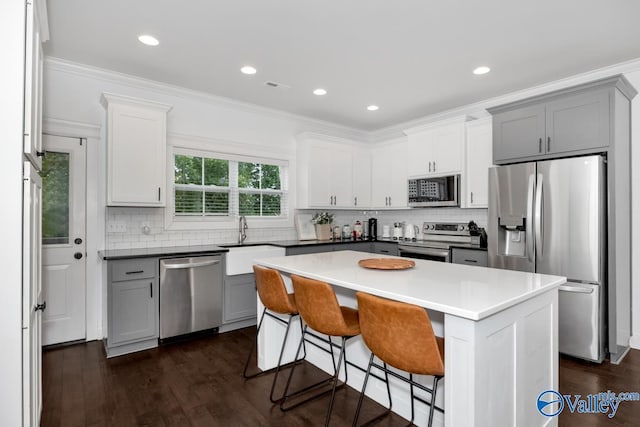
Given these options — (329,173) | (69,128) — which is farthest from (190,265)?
(329,173)

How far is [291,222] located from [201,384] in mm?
2738

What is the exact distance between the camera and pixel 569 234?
3127 millimetres

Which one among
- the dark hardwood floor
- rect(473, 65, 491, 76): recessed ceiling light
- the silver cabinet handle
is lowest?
the dark hardwood floor

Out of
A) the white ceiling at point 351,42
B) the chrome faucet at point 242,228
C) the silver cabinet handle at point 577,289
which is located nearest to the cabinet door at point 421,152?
the white ceiling at point 351,42

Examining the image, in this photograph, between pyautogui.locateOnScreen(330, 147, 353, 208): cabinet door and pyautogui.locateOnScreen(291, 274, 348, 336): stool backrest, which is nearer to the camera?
pyautogui.locateOnScreen(291, 274, 348, 336): stool backrest

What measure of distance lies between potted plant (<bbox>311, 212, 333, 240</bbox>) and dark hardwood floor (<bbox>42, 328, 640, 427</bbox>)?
2.08m

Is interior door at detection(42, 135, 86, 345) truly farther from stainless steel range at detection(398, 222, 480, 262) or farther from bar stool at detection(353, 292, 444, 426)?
stainless steel range at detection(398, 222, 480, 262)

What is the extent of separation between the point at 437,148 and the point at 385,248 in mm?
1535

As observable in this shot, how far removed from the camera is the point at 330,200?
5.14 meters

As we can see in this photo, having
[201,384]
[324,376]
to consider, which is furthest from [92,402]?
[324,376]

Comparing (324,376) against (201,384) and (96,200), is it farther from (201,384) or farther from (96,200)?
(96,200)

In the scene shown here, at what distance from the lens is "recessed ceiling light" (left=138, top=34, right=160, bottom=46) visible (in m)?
2.87

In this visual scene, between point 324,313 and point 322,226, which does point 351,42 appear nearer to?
point 324,313

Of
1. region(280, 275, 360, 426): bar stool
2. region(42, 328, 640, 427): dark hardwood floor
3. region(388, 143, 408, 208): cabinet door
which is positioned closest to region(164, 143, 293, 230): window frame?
region(42, 328, 640, 427): dark hardwood floor
